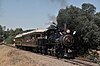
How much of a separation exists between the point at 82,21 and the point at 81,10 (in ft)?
15.0

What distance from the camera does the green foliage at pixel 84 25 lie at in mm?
35688

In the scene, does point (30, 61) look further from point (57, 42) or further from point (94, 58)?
point (94, 58)

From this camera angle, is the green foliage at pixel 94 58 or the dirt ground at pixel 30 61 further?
the green foliage at pixel 94 58

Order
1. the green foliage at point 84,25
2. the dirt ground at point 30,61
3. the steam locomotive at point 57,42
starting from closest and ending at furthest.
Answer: the dirt ground at point 30,61
the steam locomotive at point 57,42
the green foliage at point 84,25

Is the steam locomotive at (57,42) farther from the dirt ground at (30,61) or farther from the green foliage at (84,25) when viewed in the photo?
the green foliage at (84,25)

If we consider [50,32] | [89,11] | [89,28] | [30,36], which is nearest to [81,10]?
[89,11]

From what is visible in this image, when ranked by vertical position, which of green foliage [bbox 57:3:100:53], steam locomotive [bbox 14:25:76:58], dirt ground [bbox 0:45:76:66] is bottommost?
dirt ground [bbox 0:45:76:66]

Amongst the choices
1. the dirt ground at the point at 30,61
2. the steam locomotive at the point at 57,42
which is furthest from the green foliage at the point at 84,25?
the dirt ground at the point at 30,61

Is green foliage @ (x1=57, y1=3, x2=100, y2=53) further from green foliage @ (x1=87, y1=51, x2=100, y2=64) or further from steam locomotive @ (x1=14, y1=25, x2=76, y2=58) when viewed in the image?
steam locomotive @ (x1=14, y1=25, x2=76, y2=58)

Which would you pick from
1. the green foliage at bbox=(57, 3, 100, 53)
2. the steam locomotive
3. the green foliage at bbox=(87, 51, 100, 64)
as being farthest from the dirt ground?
the green foliage at bbox=(57, 3, 100, 53)

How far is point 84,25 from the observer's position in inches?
1448

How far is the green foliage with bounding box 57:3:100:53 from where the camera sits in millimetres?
35688

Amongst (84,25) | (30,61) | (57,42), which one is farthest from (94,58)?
(84,25)

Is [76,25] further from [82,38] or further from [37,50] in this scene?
[37,50]
